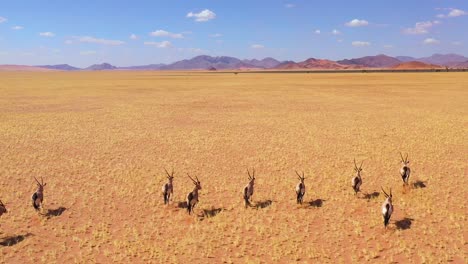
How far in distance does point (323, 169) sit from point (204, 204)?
7551mm

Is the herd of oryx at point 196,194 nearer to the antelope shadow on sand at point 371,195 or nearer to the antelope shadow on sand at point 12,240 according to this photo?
the antelope shadow on sand at point 371,195

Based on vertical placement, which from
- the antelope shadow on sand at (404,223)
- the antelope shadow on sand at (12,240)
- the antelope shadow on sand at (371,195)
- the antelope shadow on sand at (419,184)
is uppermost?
the antelope shadow on sand at (419,184)

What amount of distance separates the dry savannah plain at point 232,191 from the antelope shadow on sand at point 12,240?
0.06 metres

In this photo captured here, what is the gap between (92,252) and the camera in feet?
43.4

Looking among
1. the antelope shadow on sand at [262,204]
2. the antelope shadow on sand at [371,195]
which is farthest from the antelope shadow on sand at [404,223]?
the antelope shadow on sand at [262,204]

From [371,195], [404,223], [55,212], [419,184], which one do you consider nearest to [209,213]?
[55,212]

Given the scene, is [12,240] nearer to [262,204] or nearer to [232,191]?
[232,191]

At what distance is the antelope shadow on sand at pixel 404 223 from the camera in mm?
14633

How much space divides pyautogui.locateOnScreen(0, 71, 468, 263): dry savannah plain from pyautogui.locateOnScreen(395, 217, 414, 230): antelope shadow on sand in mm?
36

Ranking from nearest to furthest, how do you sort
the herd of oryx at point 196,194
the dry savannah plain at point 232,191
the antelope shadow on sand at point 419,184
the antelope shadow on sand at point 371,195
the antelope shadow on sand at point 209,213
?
the dry savannah plain at point 232,191
the herd of oryx at point 196,194
the antelope shadow on sand at point 209,213
the antelope shadow on sand at point 371,195
the antelope shadow on sand at point 419,184

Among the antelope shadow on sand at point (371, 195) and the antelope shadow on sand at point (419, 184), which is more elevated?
the antelope shadow on sand at point (419, 184)

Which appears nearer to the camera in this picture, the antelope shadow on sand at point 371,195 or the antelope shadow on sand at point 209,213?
the antelope shadow on sand at point 209,213

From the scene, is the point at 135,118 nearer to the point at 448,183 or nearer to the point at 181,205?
the point at 181,205

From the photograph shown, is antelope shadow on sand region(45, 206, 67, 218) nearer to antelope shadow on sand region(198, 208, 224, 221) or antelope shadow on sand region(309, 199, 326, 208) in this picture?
antelope shadow on sand region(198, 208, 224, 221)
